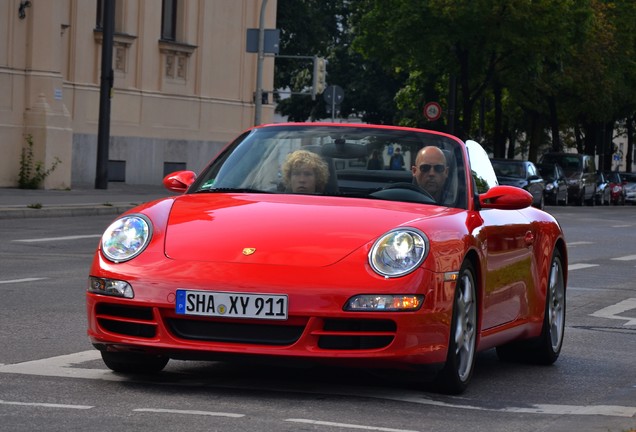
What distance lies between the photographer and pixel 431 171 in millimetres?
8461

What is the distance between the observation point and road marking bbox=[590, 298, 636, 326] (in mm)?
13254

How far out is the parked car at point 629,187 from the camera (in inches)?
2922

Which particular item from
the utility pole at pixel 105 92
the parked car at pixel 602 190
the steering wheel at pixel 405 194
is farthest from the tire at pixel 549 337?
the parked car at pixel 602 190

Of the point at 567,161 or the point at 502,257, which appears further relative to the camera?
the point at 567,161

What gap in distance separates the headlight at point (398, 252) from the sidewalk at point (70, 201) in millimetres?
17968

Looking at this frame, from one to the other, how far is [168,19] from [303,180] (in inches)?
1346

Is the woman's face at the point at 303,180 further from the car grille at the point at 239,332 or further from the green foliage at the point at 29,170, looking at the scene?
the green foliage at the point at 29,170

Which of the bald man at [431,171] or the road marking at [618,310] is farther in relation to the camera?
the road marking at [618,310]

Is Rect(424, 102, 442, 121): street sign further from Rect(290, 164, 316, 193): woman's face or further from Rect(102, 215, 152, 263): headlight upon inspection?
Rect(102, 215, 152, 263): headlight

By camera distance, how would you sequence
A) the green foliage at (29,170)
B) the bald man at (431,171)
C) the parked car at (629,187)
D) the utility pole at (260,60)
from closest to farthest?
the bald man at (431,171), the green foliage at (29,170), the utility pole at (260,60), the parked car at (629,187)

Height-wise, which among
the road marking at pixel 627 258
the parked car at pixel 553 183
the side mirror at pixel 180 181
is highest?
the side mirror at pixel 180 181

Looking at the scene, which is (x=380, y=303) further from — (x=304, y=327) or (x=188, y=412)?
(x=188, y=412)

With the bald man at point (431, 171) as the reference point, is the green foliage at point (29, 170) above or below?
below

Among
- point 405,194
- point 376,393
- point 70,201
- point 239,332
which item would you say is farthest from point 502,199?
point 70,201
